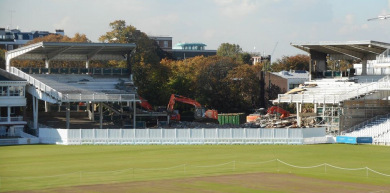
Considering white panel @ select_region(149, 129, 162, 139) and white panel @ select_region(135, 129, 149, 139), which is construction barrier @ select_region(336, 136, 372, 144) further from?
white panel @ select_region(135, 129, 149, 139)

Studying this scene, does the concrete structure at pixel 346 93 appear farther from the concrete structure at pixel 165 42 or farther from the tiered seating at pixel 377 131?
the concrete structure at pixel 165 42

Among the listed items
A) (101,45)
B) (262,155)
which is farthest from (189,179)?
(101,45)

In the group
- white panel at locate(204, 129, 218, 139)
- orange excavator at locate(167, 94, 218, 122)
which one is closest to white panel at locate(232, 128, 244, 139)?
white panel at locate(204, 129, 218, 139)

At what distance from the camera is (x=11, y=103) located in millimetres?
74562

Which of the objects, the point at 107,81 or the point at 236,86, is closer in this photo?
the point at 107,81

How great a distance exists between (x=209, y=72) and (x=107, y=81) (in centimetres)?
2406

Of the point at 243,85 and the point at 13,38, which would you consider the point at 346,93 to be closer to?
→ the point at 243,85

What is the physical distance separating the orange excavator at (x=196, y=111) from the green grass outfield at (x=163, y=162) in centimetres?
2454

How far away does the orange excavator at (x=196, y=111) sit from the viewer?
87.3 m

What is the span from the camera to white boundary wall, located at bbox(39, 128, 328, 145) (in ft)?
208

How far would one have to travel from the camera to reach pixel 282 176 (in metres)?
40.0

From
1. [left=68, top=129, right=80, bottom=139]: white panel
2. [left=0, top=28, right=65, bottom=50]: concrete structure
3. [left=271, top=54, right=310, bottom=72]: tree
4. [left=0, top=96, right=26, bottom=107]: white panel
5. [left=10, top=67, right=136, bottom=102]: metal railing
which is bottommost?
[left=68, top=129, right=80, bottom=139]: white panel

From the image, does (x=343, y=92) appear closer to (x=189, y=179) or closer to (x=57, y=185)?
(x=189, y=179)

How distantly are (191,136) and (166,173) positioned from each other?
22.8 meters
